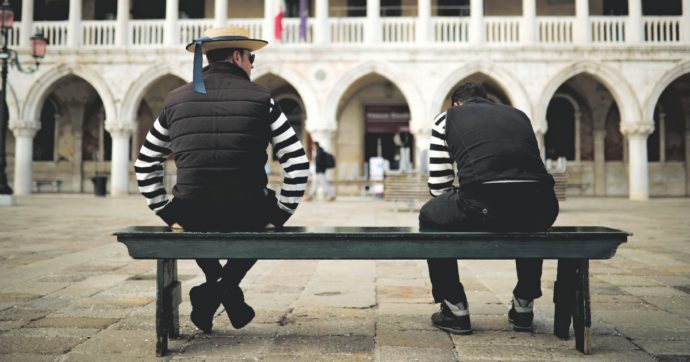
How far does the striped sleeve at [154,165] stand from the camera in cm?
296

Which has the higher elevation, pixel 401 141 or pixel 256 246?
A: pixel 401 141

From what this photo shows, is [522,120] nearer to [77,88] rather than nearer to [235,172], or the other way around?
[235,172]

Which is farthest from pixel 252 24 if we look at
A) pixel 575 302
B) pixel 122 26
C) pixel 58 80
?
pixel 575 302

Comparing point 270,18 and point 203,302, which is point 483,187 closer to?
point 203,302

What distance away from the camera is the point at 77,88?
21.8 metres

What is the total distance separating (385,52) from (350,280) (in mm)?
14174

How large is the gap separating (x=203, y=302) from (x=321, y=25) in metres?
16.2

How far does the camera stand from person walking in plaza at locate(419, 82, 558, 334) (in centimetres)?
282

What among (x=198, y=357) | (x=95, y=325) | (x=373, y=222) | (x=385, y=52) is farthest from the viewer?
(x=385, y=52)

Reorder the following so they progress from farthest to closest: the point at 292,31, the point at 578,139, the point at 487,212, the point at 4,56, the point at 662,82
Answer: the point at 578,139 < the point at 292,31 < the point at 662,82 < the point at 4,56 < the point at 487,212

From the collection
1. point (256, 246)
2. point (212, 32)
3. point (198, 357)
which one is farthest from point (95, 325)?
point (212, 32)

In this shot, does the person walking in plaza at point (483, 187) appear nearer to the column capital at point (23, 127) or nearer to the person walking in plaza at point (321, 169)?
the person walking in plaza at point (321, 169)

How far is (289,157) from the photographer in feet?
9.57

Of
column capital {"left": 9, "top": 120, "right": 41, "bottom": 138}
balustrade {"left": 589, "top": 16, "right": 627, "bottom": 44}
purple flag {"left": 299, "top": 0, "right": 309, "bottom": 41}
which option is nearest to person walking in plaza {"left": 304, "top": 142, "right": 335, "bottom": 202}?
purple flag {"left": 299, "top": 0, "right": 309, "bottom": 41}
